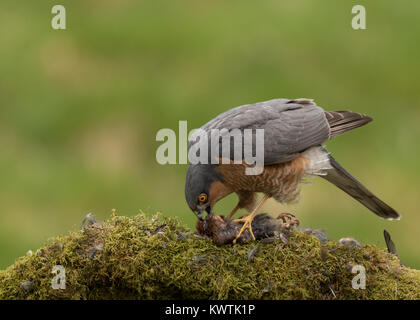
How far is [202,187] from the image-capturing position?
5707mm

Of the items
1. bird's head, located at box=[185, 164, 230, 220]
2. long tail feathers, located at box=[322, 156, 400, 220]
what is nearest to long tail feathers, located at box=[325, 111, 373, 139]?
long tail feathers, located at box=[322, 156, 400, 220]

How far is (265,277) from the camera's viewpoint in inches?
191

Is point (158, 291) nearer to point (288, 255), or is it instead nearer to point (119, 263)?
point (119, 263)

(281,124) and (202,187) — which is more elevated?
(281,124)

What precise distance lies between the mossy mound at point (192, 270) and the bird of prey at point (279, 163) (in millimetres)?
597

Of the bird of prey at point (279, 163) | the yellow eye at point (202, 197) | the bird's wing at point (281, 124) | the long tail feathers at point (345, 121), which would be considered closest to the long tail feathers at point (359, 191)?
the bird of prey at point (279, 163)

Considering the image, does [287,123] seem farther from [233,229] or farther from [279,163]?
[233,229]

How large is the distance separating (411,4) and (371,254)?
9246mm

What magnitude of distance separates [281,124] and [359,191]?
1101 mm

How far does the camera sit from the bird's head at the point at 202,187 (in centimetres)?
570

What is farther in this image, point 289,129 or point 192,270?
point 289,129

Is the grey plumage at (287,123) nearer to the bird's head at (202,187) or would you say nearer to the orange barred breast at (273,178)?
the orange barred breast at (273,178)

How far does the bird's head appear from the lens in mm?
5699

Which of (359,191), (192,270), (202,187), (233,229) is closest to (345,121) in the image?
(359,191)
